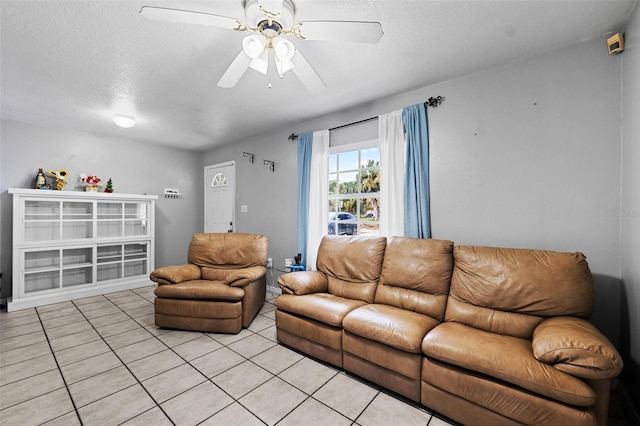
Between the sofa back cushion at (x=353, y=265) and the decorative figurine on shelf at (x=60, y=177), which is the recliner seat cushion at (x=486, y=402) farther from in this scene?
the decorative figurine on shelf at (x=60, y=177)

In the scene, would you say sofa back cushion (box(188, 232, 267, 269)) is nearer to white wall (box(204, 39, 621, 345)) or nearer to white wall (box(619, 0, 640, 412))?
white wall (box(204, 39, 621, 345))

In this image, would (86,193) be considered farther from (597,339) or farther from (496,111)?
(597,339)

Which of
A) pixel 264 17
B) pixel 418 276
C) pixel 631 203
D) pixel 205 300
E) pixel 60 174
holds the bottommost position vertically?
pixel 205 300

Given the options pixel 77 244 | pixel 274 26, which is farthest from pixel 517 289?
pixel 77 244

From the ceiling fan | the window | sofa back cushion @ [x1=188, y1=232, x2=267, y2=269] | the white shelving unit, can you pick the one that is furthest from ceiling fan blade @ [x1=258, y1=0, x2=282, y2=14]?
the white shelving unit

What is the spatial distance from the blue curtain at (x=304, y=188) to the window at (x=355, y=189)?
330 mm

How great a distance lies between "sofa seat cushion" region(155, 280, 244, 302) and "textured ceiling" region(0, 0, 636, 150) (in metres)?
2.15

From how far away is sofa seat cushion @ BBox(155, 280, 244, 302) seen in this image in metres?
2.79

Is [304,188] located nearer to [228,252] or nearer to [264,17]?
[228,252]

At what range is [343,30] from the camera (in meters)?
1.54

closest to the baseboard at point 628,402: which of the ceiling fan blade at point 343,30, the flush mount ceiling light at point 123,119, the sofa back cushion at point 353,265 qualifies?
the sofa back cushion at point 353,265

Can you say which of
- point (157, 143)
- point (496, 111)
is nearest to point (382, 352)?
point (496, 111)

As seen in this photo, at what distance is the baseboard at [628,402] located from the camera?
162 cm

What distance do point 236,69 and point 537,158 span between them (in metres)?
2.56
